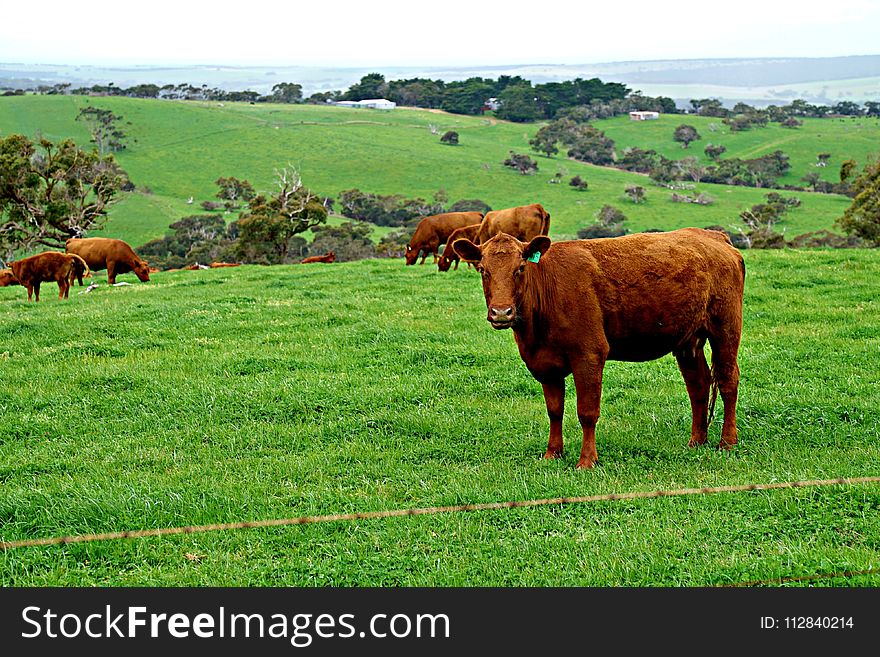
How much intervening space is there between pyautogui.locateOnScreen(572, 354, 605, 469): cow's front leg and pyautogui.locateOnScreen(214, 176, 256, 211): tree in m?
87.5

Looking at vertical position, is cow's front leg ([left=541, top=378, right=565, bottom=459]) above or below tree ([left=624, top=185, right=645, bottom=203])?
above

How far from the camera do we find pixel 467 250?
9547 millimetres

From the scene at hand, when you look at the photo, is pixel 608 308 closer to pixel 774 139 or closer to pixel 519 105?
pixel 774 139

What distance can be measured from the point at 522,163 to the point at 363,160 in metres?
22.6

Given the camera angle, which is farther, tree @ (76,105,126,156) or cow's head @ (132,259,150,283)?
tree @ (76,105,126,156)

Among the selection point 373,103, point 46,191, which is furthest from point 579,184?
point 373,103

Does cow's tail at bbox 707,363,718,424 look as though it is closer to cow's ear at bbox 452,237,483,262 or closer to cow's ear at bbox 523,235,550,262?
cow's ear at bbox 523,235,550,262

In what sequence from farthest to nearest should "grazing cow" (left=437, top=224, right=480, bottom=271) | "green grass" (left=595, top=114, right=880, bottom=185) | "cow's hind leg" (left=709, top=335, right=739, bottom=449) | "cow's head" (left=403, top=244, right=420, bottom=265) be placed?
"green grass" (left=595, top=114, right=880, bottom=185) → "cow's head" (left=403, top=244, right=420, bottom=265) → "grazing cow" (left=437, top=224, right=480, bottom=271) → "cow's hind leg" (left=709, top=335, right=739, bottom=449)

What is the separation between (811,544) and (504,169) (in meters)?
116

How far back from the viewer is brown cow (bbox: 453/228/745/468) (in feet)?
29.9

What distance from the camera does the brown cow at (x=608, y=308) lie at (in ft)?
29.9

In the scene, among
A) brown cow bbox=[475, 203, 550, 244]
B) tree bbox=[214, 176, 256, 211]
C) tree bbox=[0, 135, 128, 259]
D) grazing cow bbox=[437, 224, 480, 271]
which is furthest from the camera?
tree bbox=[214, 176, 256, 211]

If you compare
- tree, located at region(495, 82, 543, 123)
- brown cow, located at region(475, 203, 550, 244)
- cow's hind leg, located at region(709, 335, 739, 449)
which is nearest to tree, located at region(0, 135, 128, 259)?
brown cow, located at region(475, 203, 550, 244)

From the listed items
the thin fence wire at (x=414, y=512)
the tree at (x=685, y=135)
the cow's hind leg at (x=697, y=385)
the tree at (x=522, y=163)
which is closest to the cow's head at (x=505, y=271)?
the thin fence wire at (x=414, y=512)
